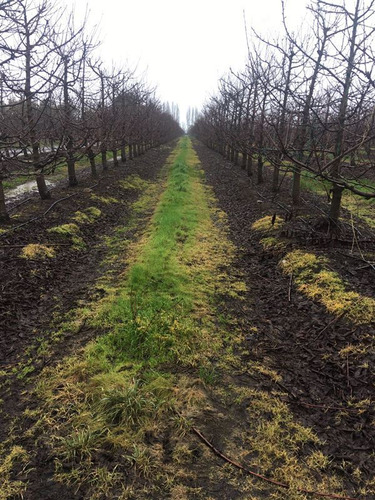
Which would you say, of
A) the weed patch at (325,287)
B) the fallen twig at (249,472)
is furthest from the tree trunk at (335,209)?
the fallen twig at (249,472)

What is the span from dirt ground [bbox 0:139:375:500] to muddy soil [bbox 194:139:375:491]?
11mm

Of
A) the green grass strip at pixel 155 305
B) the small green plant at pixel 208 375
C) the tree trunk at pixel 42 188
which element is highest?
the tree trunk at pixel 42 188

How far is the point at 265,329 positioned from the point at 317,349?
831 millimetres

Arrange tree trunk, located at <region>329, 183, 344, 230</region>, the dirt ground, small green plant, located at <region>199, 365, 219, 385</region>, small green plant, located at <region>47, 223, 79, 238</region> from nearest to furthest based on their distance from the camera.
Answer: the dirt ground < small green plant, located at <region>199, 365, 219, 385</region> < tree trunk, located at <region>329, 183, 344, 230</region> < small green plant, located at <region>47, 223, 79, 238</region>

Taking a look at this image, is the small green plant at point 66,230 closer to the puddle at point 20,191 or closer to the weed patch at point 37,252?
Answer: the weed patch at point 37,252

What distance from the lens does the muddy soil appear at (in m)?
3.07

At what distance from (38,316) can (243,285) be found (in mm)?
3776

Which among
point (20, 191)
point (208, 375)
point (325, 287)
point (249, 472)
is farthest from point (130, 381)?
point (20, 191)

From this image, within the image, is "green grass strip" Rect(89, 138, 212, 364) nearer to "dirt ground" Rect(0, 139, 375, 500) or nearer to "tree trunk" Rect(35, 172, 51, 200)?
"dirt ground" Rect(0, 139, 375, 500)

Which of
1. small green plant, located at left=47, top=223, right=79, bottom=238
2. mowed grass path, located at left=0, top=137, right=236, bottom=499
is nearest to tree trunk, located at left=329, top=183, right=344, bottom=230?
mowed grass path, located at left=0, top=137, right=236, bottom=499

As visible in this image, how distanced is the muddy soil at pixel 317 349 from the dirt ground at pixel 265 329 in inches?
0.4

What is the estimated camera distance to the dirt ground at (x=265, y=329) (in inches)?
120

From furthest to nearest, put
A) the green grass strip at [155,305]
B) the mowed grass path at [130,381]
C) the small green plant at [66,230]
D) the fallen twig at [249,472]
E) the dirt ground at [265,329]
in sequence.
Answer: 1. the small green plant at [66,230]
2. the green grass strip at [155,305]
3. the dirt ground at [265,329]
4. the mowed grass path at [130,381]
5. the fallen twig at [249,472]

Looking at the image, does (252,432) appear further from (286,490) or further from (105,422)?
(105,422)
